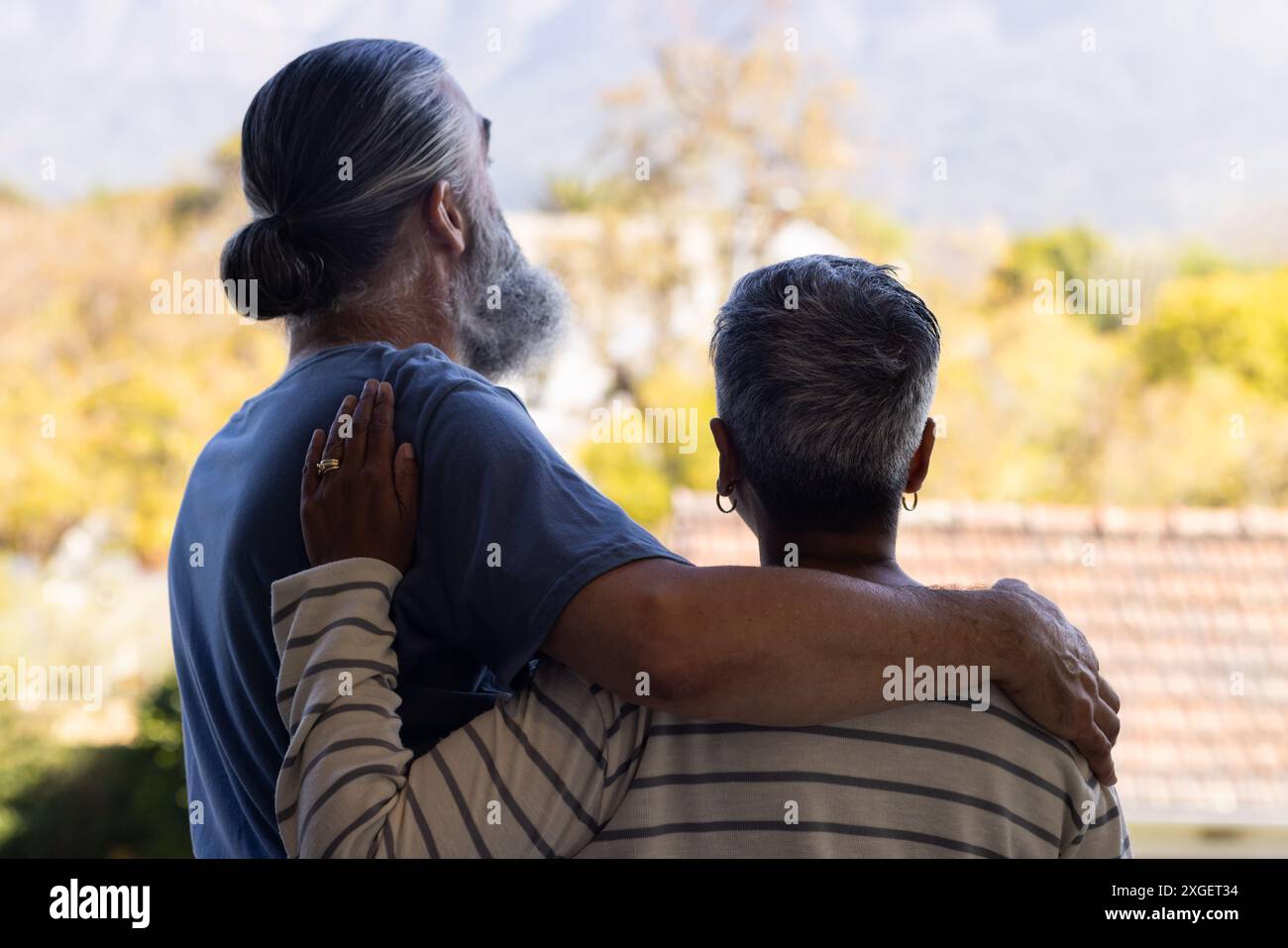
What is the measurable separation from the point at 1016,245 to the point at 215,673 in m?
15.4

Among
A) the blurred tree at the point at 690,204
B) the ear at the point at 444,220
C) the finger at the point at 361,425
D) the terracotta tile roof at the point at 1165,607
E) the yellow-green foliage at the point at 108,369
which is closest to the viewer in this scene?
the finger at the point at 361,425

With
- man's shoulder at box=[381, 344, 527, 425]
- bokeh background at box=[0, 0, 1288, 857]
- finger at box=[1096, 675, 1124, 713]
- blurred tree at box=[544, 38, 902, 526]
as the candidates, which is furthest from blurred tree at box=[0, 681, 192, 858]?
finger at box=[1096, 675, 1124, 713]

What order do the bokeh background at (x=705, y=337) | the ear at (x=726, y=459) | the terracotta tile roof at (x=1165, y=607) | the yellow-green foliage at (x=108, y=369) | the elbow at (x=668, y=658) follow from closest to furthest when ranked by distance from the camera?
the elbow at (x=668, y=658)
the ear at (x=726, y=459)
the terracotta tile roof at (x=1165, y=607)
the bokeh background at (x=705, y=337)
the yellow-green foliage at (x=108, y=369)

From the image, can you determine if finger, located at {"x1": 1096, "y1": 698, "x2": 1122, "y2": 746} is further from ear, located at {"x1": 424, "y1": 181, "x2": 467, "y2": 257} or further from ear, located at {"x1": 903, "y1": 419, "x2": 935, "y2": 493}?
ear, located at {"x1": 424, "y1": 181, "x2": 467, "y2": 257}

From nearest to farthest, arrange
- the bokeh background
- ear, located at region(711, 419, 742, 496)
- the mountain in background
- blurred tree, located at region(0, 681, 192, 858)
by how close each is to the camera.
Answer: ear, located at region(711, 419, 742, 496)
the bokeh background
blurred tree, located at region(0, 681, 192, 858)
the mountain in background

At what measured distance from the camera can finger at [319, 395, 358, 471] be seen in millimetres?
1087

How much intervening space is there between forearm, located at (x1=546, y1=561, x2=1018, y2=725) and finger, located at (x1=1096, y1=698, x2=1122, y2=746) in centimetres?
11

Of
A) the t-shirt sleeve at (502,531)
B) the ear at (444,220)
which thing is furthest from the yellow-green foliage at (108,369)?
the t-shirt sleeve at (502,531)

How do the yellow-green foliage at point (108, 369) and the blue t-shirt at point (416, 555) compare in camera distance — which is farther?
the yellow-green foliage at point (108, 369)

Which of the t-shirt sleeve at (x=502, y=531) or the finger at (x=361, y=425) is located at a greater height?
the finger at (x=361, y=425)

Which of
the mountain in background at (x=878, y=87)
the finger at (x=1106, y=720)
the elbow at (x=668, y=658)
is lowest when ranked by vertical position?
the finger at (x=1106, y=720)

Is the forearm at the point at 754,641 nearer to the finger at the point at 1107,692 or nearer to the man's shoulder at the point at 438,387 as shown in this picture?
the finger at the point at 1107,692

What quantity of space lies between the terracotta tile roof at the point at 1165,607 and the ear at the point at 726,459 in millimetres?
4490

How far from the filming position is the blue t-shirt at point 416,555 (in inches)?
40.1
